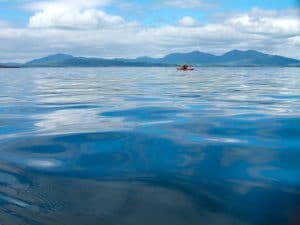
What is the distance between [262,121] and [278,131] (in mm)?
1207

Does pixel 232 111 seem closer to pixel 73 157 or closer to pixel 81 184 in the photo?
pixel 73 157

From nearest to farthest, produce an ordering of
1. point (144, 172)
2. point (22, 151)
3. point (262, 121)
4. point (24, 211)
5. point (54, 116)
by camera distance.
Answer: point (24, 211)
point (144, 172)
point (22, 151)
point (262, 121)
point (54, 116)

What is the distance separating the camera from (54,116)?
11031mm

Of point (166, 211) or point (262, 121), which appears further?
Answer: point (262, 121)

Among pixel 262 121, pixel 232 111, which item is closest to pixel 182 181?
pixel 262 121

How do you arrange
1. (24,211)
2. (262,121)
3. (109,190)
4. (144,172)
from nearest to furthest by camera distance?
1. (24,211)
2. (109,190)
3. (144,172)
4. (262,121)

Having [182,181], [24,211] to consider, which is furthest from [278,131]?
[24,211]

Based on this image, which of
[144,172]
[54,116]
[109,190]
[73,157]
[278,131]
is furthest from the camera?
[54,116]

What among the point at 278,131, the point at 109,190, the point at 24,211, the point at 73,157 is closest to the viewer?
the point at 24,211

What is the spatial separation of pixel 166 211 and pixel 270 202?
113 cm

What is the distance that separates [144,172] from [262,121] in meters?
4.67

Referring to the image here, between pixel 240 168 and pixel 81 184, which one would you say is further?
pixel 240 168

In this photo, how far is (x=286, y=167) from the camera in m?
5.58

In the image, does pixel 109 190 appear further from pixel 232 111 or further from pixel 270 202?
pixel 232 111
